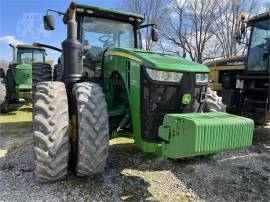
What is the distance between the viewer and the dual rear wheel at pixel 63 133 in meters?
3.37

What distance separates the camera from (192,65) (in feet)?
12.3

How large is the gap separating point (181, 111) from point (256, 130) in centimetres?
434

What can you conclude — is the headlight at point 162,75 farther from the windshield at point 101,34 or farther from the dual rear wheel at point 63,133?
the windshield at point 101,34

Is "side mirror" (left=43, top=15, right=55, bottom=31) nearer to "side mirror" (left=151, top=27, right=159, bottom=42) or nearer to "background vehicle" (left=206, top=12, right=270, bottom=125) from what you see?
"side mirror" (left=151, top=27, right=159, bottom=42)

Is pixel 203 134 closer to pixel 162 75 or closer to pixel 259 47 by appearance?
pixel 162 75

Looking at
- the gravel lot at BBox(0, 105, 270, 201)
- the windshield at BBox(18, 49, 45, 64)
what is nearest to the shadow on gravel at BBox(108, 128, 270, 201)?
the gravel lot at BBox(0, 105, 270, 201)

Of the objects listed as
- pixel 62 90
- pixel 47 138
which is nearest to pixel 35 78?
pixel 62 90

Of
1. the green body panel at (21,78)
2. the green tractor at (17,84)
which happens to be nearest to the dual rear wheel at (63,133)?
the green tractor at (17,84)

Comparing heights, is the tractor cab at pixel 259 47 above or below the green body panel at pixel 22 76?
above

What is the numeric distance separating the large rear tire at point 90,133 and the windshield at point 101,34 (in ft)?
5.63

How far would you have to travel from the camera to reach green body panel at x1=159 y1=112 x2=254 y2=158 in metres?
2.86

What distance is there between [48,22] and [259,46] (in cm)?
484

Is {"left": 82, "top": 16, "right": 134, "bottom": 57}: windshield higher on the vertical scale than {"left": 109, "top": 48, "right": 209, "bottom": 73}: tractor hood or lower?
higher

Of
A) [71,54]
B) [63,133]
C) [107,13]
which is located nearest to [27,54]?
[107,13]
